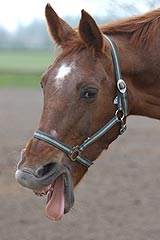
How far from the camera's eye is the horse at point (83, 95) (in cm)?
384

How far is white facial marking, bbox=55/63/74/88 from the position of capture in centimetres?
388

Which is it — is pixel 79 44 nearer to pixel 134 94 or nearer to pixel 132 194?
pixel 134 94

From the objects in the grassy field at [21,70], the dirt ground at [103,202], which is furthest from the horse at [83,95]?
the grassy field at [21,70]

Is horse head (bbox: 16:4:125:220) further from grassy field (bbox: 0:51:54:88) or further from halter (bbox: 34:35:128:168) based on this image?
grassy field (bbox: 0:51:54:88)

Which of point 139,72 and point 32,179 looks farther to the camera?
point 139,72

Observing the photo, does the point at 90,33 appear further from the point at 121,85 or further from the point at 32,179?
the point at 32,179

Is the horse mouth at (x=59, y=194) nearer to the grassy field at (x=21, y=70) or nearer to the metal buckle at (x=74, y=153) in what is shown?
the metal buckle at (x=74, y=153)

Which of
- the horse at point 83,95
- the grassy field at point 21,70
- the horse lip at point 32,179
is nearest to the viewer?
the horse lip at point 32,179

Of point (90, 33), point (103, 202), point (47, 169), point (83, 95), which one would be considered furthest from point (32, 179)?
point (103, 202)

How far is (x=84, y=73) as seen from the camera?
12.9 feet

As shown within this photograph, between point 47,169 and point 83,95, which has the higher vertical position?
point 83,95

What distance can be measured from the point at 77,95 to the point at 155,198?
4.40m

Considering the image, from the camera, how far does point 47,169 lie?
381cm

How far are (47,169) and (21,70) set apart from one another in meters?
34.8
